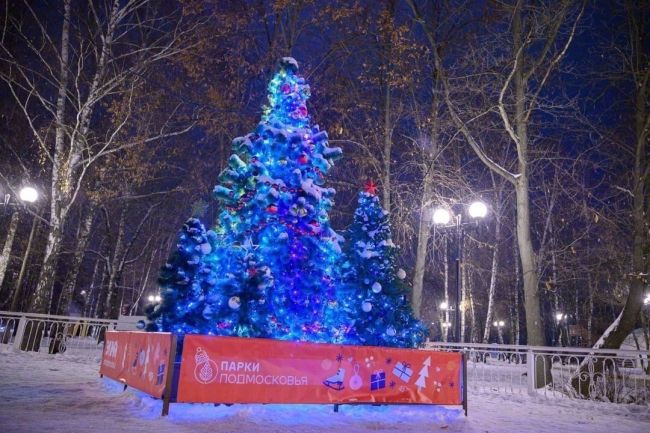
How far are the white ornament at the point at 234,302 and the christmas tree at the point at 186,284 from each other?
43.8 inches

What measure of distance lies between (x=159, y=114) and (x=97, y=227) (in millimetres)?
18785

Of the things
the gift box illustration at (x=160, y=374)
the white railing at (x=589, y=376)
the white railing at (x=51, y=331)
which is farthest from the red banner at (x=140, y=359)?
the white railing at (x=589, y=376)

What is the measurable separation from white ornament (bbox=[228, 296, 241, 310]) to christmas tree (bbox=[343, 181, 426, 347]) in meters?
3.01

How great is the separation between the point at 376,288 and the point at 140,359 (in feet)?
19.5

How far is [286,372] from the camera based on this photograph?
705cm

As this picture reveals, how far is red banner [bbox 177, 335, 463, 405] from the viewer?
659 centimetres

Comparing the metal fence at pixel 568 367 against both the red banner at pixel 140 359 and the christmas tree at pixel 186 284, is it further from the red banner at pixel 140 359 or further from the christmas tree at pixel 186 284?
the red banner at pixel 140 359

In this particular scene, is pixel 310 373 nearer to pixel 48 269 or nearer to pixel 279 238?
pixel 279 238

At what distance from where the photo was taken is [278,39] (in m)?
19.0

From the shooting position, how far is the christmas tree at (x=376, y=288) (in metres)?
11.7

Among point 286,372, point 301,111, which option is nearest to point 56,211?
point 301,111

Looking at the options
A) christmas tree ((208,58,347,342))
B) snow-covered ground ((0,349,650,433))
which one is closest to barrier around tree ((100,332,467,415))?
snow-covered ground ((0,349,650,433))

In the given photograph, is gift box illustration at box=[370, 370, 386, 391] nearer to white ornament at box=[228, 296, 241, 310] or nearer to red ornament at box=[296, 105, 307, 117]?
white ornament at box=[228, 296, 241, 310]

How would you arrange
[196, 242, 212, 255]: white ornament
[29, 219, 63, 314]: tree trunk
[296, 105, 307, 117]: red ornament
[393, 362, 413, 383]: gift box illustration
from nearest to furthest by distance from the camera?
[393, 362, 413, 383]: gift box illustration → [196, 242, 212, 255]: white ornament → [296, 105, 307, 117]: red ornament → [29, 219, 63, 314]: tree trunk
